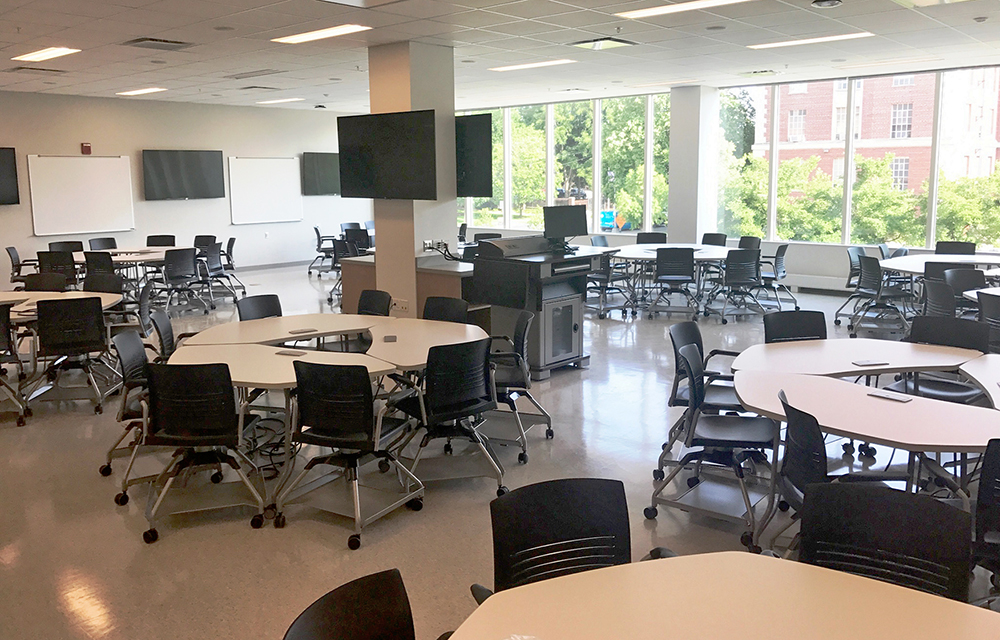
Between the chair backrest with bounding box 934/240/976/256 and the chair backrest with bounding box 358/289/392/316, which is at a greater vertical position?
the chair backrest with bounding box 934/240/976/256

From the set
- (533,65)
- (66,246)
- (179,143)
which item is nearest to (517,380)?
(533,65)

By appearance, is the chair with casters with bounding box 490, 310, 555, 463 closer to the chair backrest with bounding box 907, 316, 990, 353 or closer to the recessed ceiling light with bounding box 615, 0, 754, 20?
the chair backrest with bounding box 907, 316, 990, 353

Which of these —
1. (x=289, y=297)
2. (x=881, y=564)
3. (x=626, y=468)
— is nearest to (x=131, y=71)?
(x=289, y=297)

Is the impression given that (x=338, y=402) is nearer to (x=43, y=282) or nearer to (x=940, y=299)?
(x=43, y=282)

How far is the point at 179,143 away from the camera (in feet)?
47.7

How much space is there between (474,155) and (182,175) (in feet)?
28.1

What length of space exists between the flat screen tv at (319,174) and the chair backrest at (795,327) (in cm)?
1261

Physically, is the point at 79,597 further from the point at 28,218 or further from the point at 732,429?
the point at 28,218

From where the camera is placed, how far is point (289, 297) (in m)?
12.2

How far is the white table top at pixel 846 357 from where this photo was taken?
15.1 feet

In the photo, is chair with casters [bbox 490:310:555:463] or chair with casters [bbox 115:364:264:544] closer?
chair with casters [bbox 115:364:264:544]

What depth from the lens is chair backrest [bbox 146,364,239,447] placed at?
167 inches

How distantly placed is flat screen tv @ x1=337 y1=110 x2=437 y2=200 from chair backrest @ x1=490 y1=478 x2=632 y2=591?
5652mm

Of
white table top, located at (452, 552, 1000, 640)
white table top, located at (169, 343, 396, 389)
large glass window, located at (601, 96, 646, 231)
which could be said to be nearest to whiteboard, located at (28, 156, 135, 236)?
large glass window, located at (601, 96, 646, 231)
